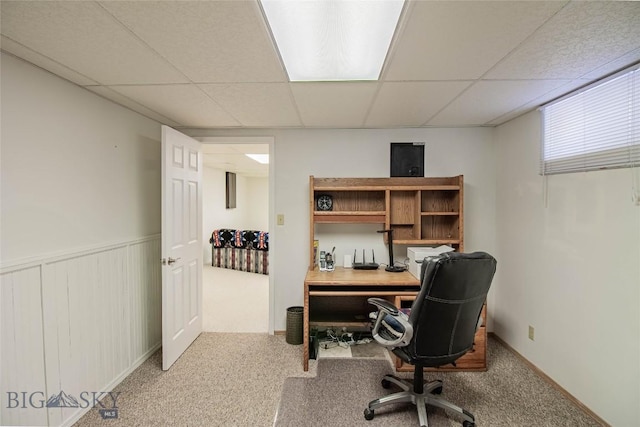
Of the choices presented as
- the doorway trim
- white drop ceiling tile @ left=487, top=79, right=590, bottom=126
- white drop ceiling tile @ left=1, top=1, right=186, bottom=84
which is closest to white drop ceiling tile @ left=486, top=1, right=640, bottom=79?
white drop ceiling tile @ left=487, top=79, right=590, bottom=126

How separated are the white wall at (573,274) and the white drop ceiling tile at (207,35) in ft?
7.39

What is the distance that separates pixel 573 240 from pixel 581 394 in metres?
1.08

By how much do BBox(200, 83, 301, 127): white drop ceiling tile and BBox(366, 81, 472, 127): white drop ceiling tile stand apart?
2.40 feet

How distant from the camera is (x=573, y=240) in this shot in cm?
208

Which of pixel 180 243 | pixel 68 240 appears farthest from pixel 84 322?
pixel 180 243

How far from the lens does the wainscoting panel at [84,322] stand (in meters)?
1.63

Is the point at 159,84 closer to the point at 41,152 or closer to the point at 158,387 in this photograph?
the point at 41,152

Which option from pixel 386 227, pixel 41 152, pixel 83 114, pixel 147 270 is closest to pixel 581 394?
pixel 386 227

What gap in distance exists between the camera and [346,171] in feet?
10.3

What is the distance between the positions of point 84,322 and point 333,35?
243cm

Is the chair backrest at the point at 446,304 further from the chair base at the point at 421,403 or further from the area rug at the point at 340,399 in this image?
the area rug at the point at 340,399

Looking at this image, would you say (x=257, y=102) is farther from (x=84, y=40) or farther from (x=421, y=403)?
(x=421, y=403)

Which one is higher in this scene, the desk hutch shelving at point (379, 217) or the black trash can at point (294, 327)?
the desk hutch shelving at point (379, 217)

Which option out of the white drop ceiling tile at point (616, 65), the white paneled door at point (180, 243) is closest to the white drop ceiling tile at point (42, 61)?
the white paneled door at point (180, 243)
